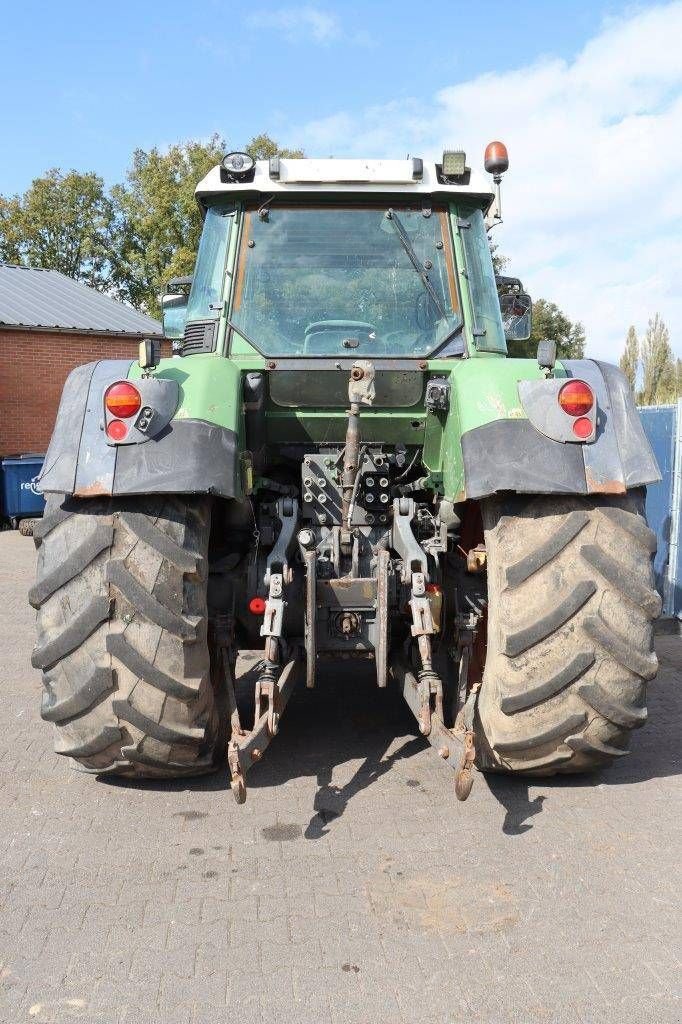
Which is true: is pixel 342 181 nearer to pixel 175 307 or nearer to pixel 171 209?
pixel 175 307

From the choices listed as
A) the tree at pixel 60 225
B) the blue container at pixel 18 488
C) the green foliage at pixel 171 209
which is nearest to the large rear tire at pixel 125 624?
the blue container at pixel 18 488

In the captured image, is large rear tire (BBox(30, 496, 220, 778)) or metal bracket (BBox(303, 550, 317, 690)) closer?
large rear tire (BBox(30, 496, 220, 778))

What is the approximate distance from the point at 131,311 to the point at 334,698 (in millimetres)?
20079

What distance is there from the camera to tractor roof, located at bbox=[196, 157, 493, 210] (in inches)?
169

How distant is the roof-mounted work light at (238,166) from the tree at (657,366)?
1524 cm

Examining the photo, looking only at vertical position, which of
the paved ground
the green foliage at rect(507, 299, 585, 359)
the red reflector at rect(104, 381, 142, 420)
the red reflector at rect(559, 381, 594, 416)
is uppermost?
the green foliage at rect(507, 299, 585, 359)

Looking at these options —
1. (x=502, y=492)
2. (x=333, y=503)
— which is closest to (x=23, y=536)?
(x=333, y=503)

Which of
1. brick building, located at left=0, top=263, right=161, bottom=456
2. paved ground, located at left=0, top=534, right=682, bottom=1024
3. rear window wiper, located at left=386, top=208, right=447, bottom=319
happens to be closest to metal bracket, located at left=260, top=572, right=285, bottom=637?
paved ground, located at left=0, top=534, right=682, bottom=1024

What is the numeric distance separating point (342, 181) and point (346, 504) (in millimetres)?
1645

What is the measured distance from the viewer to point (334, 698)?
516cm

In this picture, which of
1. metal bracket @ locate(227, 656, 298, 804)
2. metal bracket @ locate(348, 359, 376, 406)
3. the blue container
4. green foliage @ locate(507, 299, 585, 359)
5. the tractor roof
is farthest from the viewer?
green foliage @ locate(507, 299, 585, 359)

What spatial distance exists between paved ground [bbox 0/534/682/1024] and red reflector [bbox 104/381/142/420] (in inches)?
66.2

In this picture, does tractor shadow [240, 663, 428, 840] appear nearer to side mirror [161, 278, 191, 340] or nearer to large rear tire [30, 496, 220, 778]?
large rear tire [30, 496, 220, 778]

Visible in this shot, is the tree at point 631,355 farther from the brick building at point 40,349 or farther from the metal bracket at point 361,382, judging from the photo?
the metal bracket at point 361,382
